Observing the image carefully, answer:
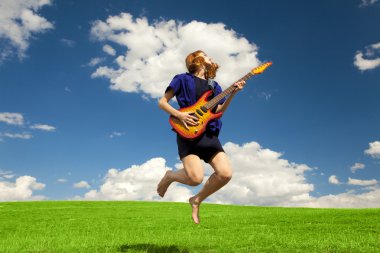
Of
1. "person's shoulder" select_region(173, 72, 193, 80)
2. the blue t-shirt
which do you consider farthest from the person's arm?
"person's shoulder" select_region(173, 72, 193, 80)

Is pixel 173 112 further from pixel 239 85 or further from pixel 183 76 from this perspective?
pixel 239 85

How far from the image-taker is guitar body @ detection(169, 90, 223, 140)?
232 inches

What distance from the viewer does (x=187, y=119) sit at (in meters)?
5.89

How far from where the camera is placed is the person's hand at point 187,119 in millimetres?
5887

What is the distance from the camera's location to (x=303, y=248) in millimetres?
7547

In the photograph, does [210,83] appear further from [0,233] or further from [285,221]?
[0,233]

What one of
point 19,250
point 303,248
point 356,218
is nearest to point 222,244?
point 303,248

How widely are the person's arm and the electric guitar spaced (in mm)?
62

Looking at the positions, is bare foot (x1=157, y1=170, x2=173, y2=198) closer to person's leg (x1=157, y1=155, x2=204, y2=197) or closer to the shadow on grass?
person's leg (x1=157, y1=155, x2=204, y2=197)

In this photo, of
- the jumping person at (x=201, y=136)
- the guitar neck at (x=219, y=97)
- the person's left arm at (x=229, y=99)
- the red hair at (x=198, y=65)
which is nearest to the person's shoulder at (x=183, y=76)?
the jumping person at (x=201, y=136)

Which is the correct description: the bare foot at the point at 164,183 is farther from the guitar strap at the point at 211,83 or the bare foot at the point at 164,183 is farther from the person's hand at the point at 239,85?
the person's hand at the point at 239,85

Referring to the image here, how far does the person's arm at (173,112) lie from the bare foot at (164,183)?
1061 mm

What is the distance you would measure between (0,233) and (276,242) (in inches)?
444

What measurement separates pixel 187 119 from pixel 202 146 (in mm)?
451
